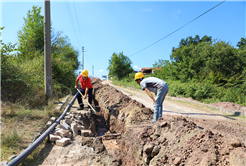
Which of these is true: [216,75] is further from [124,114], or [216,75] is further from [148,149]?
[148,149]

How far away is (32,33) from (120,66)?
79.8ft

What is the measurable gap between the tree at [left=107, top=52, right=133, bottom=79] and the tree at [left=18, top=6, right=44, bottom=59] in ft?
74.4

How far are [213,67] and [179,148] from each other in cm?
1558

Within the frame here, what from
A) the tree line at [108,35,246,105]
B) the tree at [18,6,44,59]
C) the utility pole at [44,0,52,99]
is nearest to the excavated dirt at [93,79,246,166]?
the utility pole at [44,0,52,99]

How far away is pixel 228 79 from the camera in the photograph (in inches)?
554

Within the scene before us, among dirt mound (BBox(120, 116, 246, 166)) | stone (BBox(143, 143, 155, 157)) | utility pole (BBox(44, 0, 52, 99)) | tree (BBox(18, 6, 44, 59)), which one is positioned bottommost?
stone (BBox(143, 143, 155, 157))

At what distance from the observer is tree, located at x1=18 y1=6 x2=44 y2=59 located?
12.9 metres

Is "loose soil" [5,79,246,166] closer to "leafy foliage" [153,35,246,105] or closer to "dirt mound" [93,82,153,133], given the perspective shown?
"dirt mound" [93,82,153,133]

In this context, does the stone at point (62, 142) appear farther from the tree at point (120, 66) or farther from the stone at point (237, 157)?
the tree at point (120, 66)

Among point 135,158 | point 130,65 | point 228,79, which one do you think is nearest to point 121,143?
point 135,158

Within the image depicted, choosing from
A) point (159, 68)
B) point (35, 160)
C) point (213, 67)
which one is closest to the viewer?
point (35, 160)

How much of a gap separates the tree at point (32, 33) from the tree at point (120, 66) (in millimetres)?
22668

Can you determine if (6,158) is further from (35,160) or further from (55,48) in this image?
(55,48)

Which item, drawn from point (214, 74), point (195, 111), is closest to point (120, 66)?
point (214, 74)
